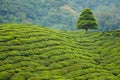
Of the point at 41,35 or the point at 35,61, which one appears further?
the point at 41,35

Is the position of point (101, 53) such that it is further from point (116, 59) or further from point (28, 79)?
point (28, 79)

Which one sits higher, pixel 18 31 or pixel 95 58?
pixel 18 31

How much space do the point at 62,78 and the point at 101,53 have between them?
66.1ft

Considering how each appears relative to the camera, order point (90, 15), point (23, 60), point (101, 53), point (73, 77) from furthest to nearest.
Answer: point (90, 15) < point (101, 53) < point (23, 60) < point (73, 77)

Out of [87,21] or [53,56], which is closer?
[53,56]

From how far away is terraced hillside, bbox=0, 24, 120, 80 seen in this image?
54.2 meters

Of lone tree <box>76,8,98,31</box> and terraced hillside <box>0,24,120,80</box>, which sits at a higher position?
lone tree <box>76,8,98,31</box>

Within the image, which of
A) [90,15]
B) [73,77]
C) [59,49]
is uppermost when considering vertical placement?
[90,15]

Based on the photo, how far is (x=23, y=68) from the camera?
179 feet

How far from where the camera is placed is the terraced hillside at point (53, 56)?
54.2m

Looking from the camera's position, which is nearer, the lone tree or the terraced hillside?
the terraced hillside

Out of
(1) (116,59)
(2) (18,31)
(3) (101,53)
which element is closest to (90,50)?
(3) (101,53)

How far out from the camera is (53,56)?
202ft

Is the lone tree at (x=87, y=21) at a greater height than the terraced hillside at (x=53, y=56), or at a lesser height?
greater
